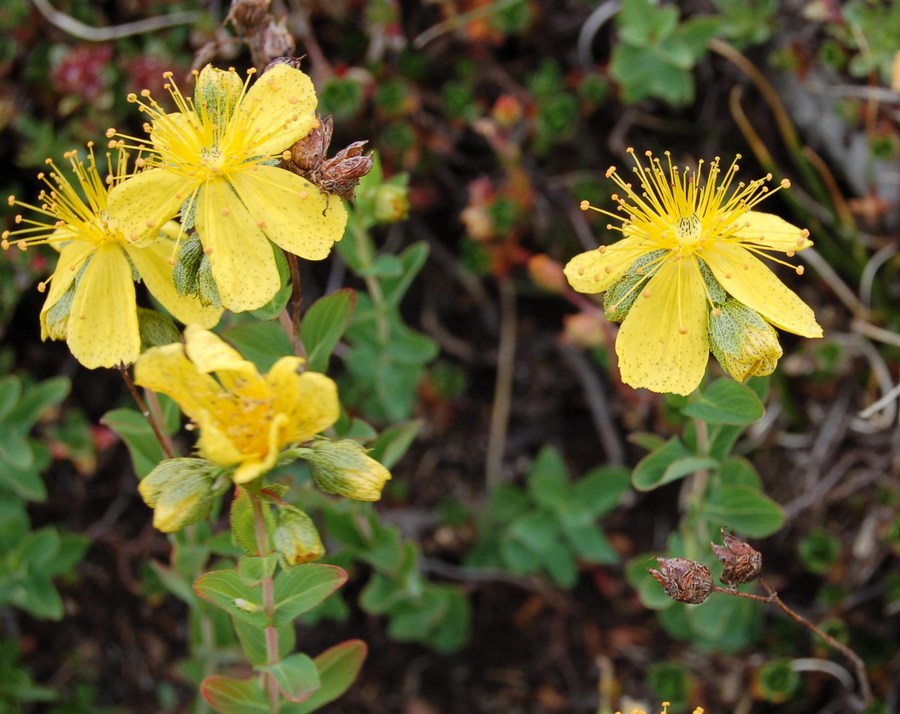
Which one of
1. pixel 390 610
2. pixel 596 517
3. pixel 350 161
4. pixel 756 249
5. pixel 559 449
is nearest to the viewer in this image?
pixel 350 161

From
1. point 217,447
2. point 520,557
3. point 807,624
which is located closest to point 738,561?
point 807,624

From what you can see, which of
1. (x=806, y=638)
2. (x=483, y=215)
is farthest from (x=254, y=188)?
(x=806, y=638)

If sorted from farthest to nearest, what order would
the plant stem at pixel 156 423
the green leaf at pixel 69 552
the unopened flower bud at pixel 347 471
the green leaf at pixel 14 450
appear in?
the green leaf at pixel 69 552 < the green leaf at pixel 14 450 < the plant stem at pixel 156 423 < the unopened flower bud at pixel 347 471

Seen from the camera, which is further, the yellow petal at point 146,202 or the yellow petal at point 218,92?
the yellow petal at point 218,92

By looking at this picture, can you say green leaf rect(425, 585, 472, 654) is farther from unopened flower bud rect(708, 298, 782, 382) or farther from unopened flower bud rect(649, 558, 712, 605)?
unopened flower bud rect(708, 298, 782, 382)

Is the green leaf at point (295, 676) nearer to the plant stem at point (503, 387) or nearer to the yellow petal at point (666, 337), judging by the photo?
the yellow petal at point (666, 337)

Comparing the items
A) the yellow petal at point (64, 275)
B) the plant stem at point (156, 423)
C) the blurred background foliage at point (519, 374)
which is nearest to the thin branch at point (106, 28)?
the blurred background foliage at point (519, 374)

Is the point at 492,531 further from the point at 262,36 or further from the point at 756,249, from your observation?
the point at 262,36

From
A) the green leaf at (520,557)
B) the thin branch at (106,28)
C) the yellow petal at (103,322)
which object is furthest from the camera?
the thin branch at (106,28)
